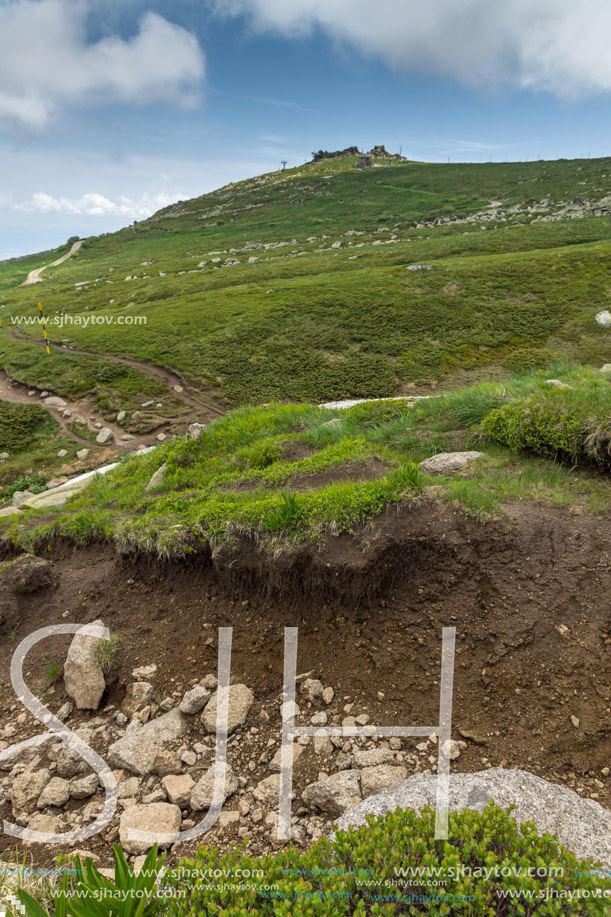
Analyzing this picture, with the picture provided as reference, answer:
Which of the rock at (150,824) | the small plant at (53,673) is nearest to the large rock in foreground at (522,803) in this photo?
the rock at (150,824)

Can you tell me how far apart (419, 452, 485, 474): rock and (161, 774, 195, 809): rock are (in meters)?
5.36

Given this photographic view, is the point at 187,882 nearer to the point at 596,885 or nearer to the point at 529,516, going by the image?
the point at 596,885

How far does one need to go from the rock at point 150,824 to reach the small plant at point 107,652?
1.83 meters

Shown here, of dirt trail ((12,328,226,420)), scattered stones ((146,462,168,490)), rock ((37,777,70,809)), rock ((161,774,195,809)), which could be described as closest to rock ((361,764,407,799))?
rock ((161,774,195,809))

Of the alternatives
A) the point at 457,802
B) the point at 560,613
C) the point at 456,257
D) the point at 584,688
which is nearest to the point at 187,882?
the point at 457,802

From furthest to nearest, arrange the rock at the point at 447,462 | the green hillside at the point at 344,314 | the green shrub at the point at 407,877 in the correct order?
the green hillside at the point at 344,314
the rock at the point at 447,462
the green shrub at the point at 407,877

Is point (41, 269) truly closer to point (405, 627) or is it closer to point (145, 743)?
point (145, 743)

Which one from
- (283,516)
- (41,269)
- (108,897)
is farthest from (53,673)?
(41,269)

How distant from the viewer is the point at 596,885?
2.60m

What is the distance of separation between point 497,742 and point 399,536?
2.42 meters

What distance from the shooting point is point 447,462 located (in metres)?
7.79

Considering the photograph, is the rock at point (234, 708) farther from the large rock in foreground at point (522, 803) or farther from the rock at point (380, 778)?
the large rock in foreground at point (522, 803)

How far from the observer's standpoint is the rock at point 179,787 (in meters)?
4.25

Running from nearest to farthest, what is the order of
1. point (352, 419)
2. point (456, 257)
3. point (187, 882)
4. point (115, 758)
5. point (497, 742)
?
point (187, 882)
point (497, 742)
point (115, 758)
point (352, 419)
point (456, 257)
